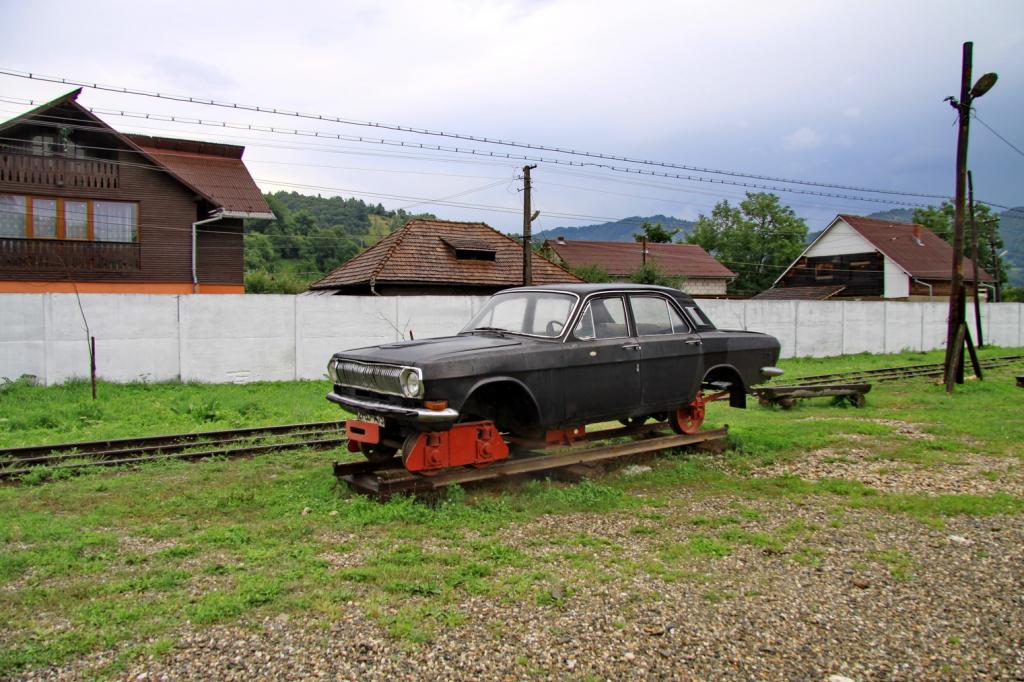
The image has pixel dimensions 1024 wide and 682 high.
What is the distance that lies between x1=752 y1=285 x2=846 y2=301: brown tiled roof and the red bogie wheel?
4258cm

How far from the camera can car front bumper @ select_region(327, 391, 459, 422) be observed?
5539 millimetres

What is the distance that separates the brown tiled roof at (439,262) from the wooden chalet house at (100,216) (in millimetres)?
4081

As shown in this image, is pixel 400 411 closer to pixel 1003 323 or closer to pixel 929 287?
pixel 1003 323

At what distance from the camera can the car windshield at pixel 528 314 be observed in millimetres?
6777

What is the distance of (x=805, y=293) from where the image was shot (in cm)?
5025

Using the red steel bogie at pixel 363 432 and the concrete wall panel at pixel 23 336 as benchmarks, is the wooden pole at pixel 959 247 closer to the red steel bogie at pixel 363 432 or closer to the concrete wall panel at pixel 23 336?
the red steel bogie at pixel 363 432

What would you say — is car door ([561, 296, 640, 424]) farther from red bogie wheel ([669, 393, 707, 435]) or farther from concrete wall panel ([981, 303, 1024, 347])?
concrete wall panel ([981, 303, 1024, 347])

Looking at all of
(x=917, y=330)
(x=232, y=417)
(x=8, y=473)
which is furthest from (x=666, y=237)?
(x=8, y=473)

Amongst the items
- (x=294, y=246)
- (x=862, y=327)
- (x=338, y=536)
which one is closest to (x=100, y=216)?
(x=338, y=536)

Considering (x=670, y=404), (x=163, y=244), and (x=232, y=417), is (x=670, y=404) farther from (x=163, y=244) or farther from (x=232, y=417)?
(x=163, y=244)

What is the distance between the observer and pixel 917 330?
28.0m

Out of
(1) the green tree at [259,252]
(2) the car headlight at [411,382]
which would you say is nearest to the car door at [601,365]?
(2) the car headlight at [411,382]

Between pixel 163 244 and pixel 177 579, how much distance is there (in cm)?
2108

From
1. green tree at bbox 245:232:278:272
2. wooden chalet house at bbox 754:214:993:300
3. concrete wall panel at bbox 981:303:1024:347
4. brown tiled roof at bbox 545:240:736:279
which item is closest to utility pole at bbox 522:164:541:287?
concrete wall panel at bbox 981:303:1024:347
